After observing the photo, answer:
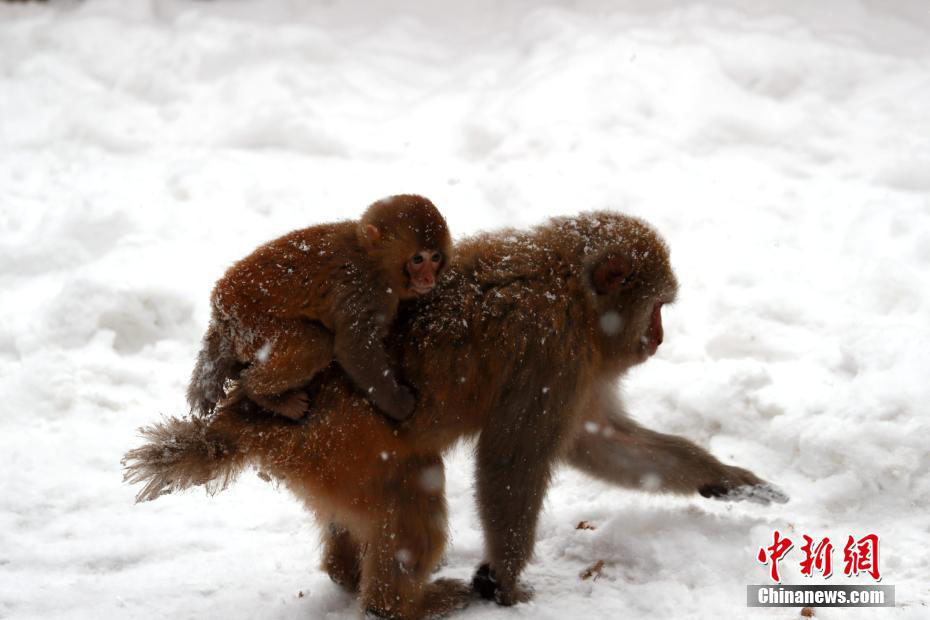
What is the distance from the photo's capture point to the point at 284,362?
12.8 ft

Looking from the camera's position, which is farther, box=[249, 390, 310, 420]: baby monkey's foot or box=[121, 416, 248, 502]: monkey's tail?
box=[249, 390, 310, 420]: baby monkey's foot

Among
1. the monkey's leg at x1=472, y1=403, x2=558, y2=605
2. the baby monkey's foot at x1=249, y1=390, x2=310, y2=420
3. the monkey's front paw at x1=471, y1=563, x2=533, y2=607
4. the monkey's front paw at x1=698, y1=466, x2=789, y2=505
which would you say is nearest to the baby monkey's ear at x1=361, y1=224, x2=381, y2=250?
the baby monkey's foot at x1=249, y1=390, x2=310, y2=420

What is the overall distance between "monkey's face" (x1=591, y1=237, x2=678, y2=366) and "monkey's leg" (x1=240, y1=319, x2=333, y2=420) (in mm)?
1235

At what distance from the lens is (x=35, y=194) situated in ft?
25.4

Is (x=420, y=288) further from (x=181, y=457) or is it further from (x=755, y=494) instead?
(x=755, y=494)

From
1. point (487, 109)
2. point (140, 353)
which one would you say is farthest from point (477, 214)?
point (140, 353)

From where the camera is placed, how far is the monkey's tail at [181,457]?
12.7ft

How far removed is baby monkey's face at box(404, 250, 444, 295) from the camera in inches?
163

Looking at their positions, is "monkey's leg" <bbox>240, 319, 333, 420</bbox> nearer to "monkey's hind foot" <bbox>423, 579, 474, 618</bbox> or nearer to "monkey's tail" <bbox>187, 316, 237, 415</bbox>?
"monkey's tail" <bbox>187, 316, 237, 415</bbox>

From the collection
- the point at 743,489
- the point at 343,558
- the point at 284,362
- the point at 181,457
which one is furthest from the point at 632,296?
the point at 181,457

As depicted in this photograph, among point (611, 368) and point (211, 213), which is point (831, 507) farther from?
point (211, 213)

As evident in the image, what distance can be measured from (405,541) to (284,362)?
91 cm

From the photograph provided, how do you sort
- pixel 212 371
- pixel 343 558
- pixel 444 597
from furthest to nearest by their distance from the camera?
pixel 343 558
pixel 444 597
pixel 212 371

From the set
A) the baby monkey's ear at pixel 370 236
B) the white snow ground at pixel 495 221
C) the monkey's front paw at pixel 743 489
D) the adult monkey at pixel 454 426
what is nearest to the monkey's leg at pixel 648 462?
the monkey's front paw at pixel 743 489
